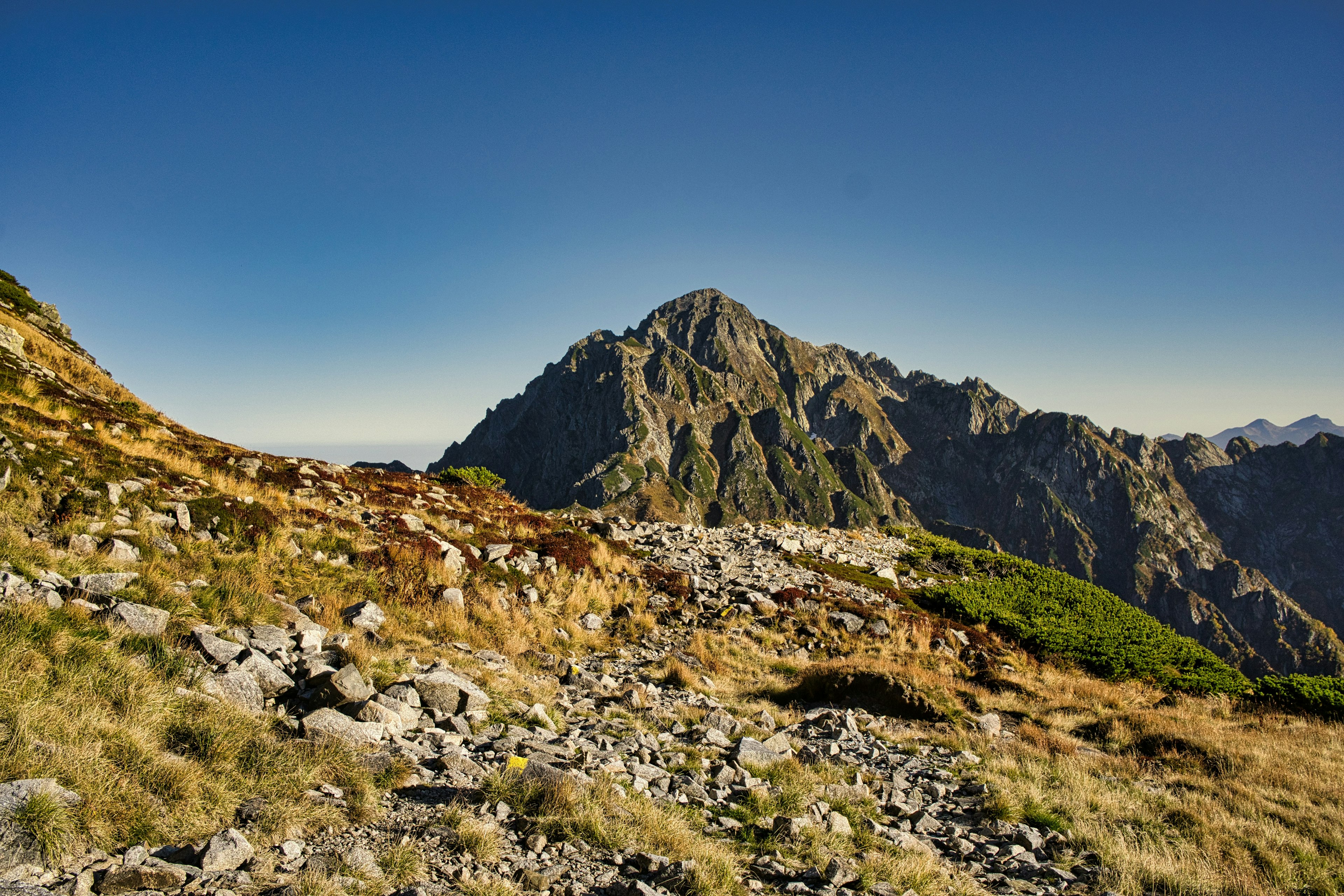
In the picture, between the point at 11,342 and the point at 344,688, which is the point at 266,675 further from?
the point at 11,342

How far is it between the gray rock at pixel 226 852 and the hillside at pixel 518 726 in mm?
21

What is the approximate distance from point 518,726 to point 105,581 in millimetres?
6603

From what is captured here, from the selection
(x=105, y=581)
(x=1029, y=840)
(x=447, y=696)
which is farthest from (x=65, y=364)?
(x=1029, y=840)

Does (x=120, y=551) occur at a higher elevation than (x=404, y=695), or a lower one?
higher

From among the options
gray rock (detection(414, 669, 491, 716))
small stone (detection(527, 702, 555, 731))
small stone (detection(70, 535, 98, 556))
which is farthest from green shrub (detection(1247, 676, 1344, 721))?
small stone (detection(70, 535, 98, 556))

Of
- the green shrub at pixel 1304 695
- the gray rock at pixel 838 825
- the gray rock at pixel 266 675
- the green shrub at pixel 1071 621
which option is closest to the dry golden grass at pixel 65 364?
the gray rock at pixel 266 675

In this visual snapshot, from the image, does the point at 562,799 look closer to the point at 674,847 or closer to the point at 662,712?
the point at 674,847

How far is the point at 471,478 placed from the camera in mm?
32812

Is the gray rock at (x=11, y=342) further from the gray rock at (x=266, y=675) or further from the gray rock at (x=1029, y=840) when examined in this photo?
the gray rock at (x=1029, y=840)

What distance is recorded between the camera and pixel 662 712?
415 inches

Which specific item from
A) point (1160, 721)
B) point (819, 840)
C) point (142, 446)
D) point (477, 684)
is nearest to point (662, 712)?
point (477, 684)

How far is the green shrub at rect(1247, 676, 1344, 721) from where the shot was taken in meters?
15.2

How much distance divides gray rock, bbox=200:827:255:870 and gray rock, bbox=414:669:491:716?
4.09 meters

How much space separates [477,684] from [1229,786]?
12.6 metres
